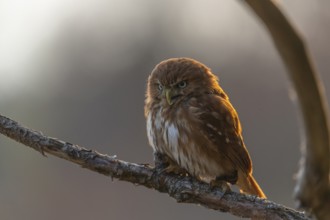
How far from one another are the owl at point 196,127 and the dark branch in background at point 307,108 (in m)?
2.86

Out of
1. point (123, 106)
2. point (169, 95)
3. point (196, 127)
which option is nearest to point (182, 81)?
point (169, 95)

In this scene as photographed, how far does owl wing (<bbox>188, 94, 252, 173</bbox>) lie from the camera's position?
4402 millimetres

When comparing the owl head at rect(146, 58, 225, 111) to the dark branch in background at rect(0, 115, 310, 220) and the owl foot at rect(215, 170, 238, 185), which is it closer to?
the owl foot at rect(215, 170, 238, 185)

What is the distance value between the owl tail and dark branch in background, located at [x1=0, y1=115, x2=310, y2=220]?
58 cm

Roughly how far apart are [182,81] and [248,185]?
2.06 ft

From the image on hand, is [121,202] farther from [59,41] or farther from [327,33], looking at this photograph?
[59,41]

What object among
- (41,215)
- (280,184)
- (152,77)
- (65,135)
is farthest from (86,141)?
(152,77)

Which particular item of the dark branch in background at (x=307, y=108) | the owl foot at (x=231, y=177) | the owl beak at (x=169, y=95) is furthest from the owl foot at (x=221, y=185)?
the dark branch in background at (x=307, y=108)

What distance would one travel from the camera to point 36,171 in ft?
75.8

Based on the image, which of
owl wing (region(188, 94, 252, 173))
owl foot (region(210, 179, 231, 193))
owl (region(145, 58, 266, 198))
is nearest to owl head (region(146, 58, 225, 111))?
owl (region(145, 58, 266, 198))

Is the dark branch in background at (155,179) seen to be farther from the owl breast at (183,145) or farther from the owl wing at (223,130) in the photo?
the owl wing at (223,130)

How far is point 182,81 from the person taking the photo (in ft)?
15.2

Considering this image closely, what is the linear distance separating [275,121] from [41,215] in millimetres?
7972

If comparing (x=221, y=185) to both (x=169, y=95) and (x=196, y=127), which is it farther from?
(x=169, y=95)
